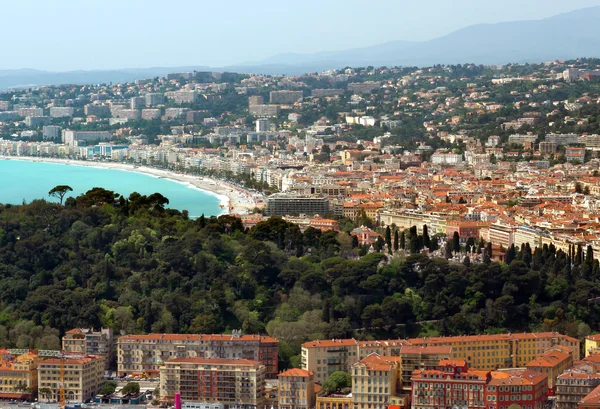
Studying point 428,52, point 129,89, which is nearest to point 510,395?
point 129,89

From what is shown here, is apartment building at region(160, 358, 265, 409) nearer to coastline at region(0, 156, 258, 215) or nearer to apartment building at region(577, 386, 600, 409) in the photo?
apartment building at region(577, 386, 600, 409)

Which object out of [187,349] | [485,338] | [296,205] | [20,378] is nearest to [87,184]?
[296,205]

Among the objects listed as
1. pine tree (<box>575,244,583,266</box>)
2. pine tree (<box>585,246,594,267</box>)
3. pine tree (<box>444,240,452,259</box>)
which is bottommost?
pine tree (<box>444,240,452,259</box>)

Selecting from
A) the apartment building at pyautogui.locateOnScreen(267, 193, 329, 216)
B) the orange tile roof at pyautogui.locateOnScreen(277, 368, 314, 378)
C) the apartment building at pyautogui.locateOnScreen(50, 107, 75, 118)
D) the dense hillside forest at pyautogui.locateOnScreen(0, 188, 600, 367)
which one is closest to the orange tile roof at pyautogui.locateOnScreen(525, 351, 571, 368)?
the dense hillside forest at pyautogui.locateOnScreen(0, 188, 600, 367)

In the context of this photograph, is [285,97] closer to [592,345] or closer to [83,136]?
[83,136]

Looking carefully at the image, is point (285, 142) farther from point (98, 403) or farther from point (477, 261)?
point (98, 403)

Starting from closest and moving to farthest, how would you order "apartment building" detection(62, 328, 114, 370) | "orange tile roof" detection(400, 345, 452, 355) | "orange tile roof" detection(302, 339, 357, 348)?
"orange tile roof" detection(400, 345, 452, 355), "orange tile roof" detection(302, 339, 357, 348), "apartment building" detection(62, 328, 114, 370)
